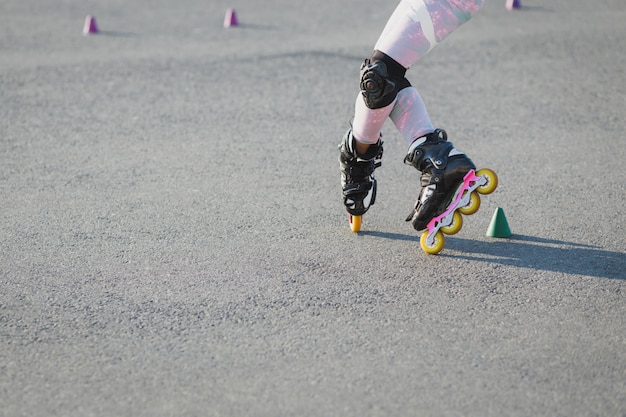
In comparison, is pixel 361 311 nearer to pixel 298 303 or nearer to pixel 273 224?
pixel 298 303

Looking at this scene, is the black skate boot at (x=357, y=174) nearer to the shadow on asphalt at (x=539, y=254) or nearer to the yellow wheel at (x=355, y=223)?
the yellow wheel at (x=355, y=223)

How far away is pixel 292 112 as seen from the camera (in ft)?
22.0

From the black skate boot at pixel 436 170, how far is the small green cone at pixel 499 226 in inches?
17.5

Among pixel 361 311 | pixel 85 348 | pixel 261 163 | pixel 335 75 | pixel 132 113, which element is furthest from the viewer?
pixel 335 75

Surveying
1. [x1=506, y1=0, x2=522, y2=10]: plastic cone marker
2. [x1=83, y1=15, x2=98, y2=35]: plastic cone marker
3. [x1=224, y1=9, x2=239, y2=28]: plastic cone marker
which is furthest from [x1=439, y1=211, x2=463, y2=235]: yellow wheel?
[x1=506, y1=0, x2=522, y2=10]: plastic cone marker

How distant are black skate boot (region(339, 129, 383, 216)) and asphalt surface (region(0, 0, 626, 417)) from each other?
20cm

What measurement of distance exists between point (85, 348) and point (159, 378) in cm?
41

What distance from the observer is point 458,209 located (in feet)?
13.9

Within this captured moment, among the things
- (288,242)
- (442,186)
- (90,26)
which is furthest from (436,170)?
Answer: (90,26)

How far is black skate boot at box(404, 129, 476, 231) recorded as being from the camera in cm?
413

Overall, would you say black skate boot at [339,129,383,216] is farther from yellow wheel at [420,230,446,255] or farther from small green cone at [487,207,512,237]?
small green cone at [487,207,512,237]

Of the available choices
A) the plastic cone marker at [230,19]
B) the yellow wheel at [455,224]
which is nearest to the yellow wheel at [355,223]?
the yellow wheel at [455,224]

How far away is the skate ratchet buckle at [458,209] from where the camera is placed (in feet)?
13.5

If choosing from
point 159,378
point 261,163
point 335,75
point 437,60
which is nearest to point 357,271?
point 159,378
